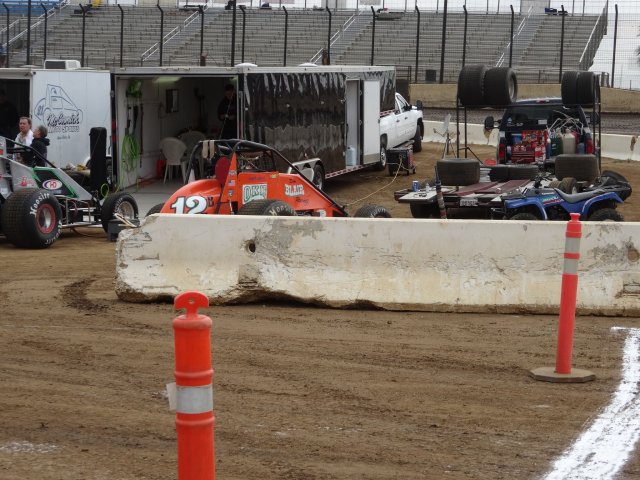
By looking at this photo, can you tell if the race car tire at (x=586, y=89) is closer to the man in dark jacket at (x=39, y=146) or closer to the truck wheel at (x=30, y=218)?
the man in dark jacket at (x=39, y=146)

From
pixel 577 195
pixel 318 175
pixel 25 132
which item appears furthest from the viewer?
pixel 318 175

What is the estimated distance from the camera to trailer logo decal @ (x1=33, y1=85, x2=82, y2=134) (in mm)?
20609

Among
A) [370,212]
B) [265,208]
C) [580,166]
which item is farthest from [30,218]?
[580,166]

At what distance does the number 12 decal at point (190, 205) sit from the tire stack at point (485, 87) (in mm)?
7430

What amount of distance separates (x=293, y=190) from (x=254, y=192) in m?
0.72

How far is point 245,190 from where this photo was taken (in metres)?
12.8

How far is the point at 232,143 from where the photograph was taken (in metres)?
13.0

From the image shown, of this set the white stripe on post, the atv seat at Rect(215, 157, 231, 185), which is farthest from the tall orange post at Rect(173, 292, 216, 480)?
the atv seat at Rect(215, 157, 231, 185)

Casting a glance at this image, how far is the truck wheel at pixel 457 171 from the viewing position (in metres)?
16.8

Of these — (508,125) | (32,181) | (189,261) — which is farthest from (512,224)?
(508,125)

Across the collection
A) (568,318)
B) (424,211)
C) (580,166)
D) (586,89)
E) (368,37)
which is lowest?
(424,211)

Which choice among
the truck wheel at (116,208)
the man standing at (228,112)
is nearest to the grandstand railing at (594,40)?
the man standing at (228,112)

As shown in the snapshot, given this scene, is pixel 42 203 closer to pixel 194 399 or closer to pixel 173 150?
pixel 173 150

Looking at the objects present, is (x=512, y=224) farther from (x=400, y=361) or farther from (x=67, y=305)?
(x=67, y=305)
